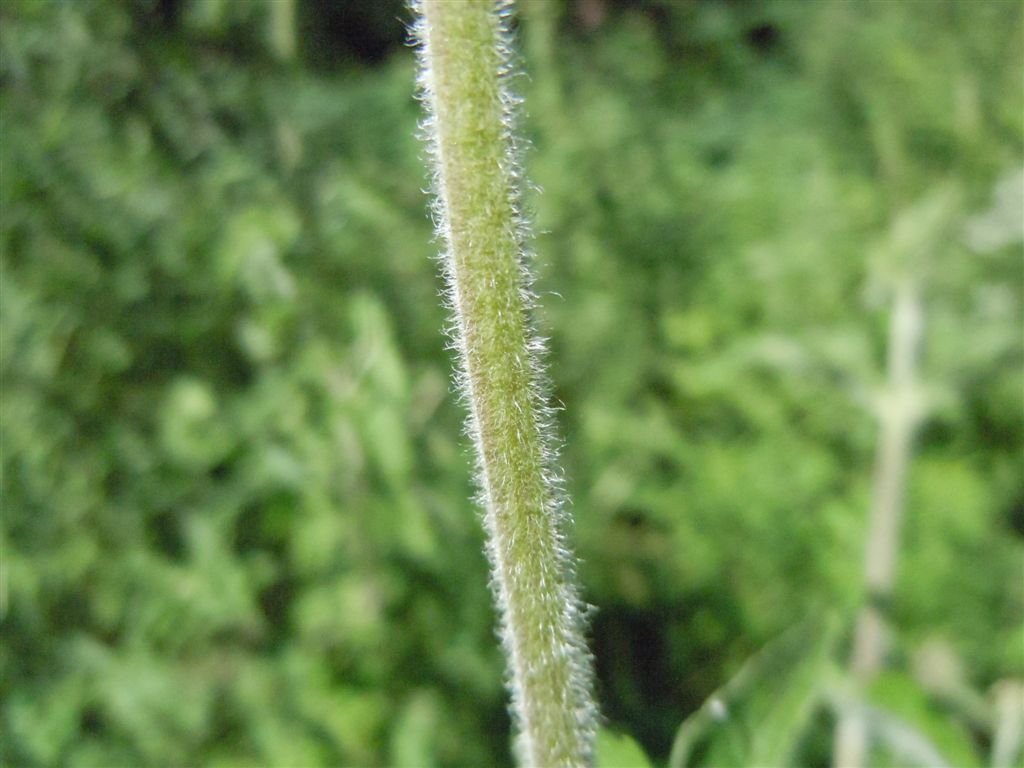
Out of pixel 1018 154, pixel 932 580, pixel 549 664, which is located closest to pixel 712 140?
pixel 1018 154

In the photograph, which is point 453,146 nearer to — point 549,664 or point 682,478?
point 549,664

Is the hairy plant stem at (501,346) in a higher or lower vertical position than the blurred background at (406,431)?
higher

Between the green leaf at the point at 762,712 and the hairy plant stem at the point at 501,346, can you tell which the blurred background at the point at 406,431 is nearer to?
the green leaf at the point at 762,712

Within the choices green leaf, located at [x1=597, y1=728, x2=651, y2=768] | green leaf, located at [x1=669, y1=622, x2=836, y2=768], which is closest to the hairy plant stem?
green leaf, located at [x1=597, y1=728, x2=651, y2=768]

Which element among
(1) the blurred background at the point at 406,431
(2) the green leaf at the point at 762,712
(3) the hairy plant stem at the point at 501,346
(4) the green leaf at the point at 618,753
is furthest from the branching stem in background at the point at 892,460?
(3) the hairy plant stem at the point at 501,346

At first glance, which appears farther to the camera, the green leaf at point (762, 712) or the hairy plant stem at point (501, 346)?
the green leaf at point (762, 712)

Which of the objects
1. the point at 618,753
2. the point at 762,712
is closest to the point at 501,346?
the point at 618,753

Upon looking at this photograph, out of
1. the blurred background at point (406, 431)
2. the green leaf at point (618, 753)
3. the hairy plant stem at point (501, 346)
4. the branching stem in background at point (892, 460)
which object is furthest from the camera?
the branching stem in background at point (892, 460)
